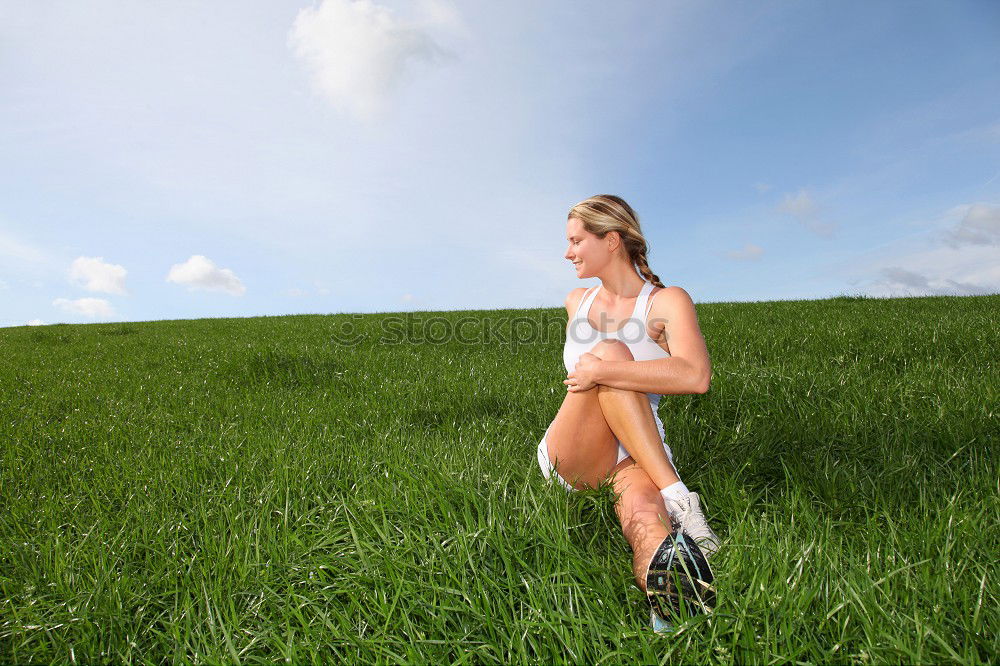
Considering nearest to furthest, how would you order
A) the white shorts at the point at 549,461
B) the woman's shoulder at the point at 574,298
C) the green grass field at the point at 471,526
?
the green grass field at the point at 471,526
the white shorts at the point at 549,461
the woman's shoulder at the point at 574,298

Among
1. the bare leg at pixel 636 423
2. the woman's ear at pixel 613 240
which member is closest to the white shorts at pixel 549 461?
the bare leg at pixel 636 423

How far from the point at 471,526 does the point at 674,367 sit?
52.8 inches

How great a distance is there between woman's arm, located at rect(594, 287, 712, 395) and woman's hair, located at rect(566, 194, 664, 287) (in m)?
0.33

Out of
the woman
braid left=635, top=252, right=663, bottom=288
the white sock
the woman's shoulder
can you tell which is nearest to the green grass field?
the woman

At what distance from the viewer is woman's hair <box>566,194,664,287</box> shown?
3.44 metres

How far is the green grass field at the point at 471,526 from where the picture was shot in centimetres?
236

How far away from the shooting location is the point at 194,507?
152 inches

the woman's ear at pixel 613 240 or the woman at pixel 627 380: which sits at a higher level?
the woman's ear at pixel 613 240

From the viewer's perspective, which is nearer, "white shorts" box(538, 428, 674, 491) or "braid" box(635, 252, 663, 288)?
"white shorts" box(538, 428, 674, 491)

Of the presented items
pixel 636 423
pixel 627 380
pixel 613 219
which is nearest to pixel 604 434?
pixel 636 423

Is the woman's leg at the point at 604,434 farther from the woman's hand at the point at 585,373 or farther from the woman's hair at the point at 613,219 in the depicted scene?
the woman's hair at the point at 613,219

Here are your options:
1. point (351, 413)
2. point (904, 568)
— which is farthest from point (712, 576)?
point (351, 413)

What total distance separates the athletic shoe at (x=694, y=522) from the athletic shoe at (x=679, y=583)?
51 cm

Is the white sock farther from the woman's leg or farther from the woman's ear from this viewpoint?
the woman's ear
